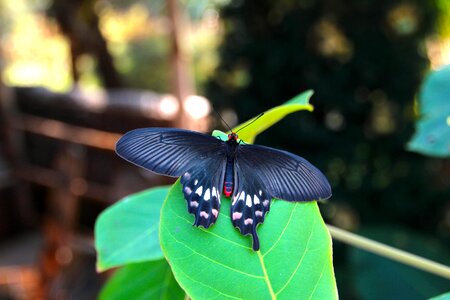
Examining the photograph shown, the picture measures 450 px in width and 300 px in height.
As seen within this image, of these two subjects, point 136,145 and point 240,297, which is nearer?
point 240,297

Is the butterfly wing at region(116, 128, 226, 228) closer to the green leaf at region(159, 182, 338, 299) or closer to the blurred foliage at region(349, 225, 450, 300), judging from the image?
the green leaf at region(159, 182, 338, 299)

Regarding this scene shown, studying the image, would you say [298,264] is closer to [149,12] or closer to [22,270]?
[22,270]

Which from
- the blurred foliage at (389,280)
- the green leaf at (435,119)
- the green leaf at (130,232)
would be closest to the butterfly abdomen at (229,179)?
the green leaf at (130,232)

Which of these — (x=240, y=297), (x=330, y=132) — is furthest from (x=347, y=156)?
(x=240, y=297)

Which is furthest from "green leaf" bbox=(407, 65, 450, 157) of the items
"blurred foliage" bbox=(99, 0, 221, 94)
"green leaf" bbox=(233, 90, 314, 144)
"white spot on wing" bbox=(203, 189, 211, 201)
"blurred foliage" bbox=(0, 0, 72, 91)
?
"blurred foliage" bbox=(0, 0, 72, 91)

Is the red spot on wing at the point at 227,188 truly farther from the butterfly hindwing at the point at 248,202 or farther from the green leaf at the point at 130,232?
the green leaf at the point at 130,232

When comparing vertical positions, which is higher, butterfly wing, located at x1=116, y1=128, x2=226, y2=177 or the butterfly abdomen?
butterfly wing, located at x1=116, y1=128, x2=226, y2=177

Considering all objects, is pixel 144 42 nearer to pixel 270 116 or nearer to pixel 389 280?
pixel 389 280
